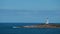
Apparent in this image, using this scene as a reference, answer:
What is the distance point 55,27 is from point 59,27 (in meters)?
1.05

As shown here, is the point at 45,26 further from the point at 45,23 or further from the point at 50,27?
the point at 50,27

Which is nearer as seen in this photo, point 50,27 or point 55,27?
point 55,27

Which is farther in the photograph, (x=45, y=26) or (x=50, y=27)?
(x=50, y=27)

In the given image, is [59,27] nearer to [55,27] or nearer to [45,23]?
[55,27]

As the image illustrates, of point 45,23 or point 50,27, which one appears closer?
point 45,23

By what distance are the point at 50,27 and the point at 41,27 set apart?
403cm

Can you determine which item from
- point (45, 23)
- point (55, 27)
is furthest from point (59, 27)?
point (45, 23)

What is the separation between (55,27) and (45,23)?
338 centimetres

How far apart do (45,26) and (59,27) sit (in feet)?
12.9

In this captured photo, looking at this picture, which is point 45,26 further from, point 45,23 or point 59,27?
point 59,27

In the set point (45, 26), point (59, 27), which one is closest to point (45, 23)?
point (45, 26)

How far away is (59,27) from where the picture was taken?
4912 cm

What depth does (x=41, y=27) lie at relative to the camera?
49.1m

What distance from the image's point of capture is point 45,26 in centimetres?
4775
